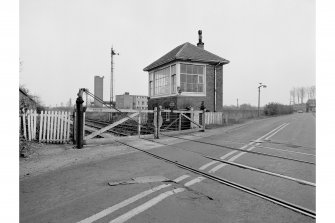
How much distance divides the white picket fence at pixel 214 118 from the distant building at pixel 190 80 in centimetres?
87

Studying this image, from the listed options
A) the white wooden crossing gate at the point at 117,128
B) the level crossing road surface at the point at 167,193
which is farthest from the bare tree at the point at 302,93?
the level crossing road surface at the point at 167,193

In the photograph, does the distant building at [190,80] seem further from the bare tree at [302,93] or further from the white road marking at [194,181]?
the bare tree at [302,93]

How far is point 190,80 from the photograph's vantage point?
20.4 metres

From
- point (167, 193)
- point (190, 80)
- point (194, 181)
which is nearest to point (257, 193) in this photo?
point (194, 181)

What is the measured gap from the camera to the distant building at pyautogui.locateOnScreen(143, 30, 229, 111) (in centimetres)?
1988

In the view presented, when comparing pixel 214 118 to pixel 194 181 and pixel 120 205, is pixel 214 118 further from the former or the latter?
pixel 120 205

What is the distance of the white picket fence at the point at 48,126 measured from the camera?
32.9 feet

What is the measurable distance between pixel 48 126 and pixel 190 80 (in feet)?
43.2

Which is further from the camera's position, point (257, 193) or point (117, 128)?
point (117, 128)

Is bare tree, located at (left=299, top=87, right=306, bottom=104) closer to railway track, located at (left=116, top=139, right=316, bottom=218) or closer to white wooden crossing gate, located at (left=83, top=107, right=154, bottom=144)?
white wooden crossing gate, located at (left=83, top=107, right=154, bottom=144)

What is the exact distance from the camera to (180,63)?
19938 mm

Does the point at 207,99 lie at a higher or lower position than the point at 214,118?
higher

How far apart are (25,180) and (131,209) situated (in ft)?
A: 10.3

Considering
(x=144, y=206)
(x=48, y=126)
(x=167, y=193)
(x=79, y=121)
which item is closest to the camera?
(x=144, y=206)
